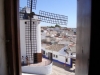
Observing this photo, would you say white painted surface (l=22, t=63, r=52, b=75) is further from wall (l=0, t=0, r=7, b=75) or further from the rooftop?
wall (l=0, t=0, r=7, b=75)

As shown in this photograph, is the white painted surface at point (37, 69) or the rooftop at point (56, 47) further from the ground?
the rooftop at point (56, 47)

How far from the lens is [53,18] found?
976 cm

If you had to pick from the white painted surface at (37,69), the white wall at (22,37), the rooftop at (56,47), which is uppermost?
the white wall at (22,37)

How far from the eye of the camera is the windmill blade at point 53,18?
9.27 meters

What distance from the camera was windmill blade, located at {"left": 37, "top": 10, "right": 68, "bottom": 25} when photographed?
365 inches

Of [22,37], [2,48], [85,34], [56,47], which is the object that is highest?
[85,34]

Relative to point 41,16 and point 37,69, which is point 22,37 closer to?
point 37,69

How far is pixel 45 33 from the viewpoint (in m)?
11.2

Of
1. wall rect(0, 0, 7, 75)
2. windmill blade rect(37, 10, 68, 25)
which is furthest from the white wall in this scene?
wall rect(0, 0, 7, 75)

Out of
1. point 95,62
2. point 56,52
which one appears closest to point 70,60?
point 56,52

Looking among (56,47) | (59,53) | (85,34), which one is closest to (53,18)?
(56,47)

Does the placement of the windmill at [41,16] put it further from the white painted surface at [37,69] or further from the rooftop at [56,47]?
the rooftop at [56,47]

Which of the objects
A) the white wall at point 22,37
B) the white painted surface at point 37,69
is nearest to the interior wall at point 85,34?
the white painted surface at point 37,69

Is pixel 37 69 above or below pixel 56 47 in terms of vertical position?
below
